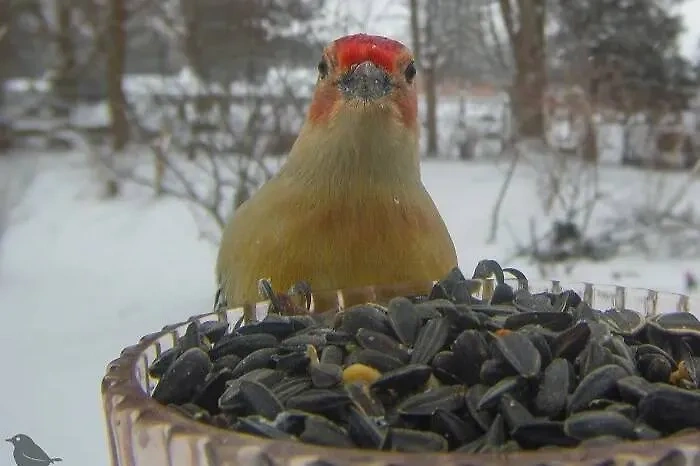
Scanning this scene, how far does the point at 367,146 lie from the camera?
5.28ft

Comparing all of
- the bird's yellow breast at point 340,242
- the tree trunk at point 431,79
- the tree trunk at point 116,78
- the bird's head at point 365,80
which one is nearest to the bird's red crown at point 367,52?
the bird's head at point 365,80

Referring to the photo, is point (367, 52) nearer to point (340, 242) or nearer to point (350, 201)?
point (350, 201)

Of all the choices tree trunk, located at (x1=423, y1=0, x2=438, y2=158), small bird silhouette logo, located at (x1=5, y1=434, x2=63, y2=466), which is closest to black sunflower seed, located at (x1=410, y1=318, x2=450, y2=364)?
small bird silhouette logo, located at (x1=5, y1=434, x2=63, y2=466)

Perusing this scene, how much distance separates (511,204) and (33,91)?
330 cm

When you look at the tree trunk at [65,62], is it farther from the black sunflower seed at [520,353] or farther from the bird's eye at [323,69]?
the black sunflower seed at [520,353]

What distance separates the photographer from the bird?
1454 mm

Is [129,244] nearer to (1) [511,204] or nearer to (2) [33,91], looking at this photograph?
(2) [33,91]

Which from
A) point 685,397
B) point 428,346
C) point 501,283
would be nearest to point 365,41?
point 501,283

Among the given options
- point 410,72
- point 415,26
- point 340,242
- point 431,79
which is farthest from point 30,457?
point 431,79

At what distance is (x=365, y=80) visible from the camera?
1.58 metres

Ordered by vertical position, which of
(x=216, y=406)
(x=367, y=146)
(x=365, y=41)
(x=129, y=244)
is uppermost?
(x=365, y=41)

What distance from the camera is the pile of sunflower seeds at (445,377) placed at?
72cm

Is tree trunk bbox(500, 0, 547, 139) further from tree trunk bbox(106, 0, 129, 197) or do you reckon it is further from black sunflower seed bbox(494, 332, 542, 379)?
black sunflower seed bbox(494, 332, 542, 379)

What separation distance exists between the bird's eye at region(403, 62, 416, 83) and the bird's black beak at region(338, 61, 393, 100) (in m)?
0.12
